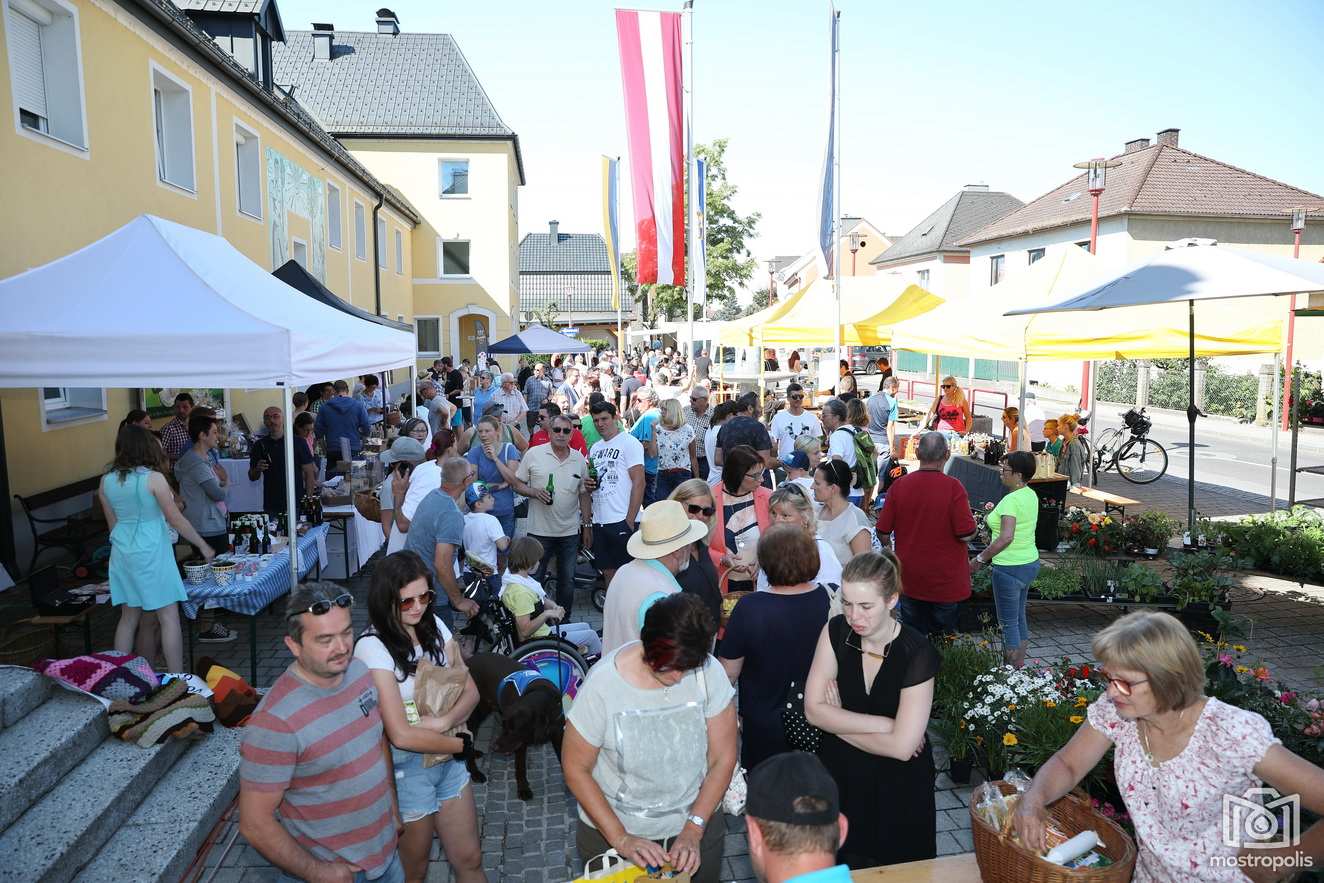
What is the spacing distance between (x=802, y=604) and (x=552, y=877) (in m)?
1.83

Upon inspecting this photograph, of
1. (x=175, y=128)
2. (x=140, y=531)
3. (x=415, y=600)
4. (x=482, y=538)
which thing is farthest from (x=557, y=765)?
(x=175, y=128)

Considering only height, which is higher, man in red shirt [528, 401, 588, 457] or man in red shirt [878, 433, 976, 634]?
man in red shirt [528, 401, 588, 457]

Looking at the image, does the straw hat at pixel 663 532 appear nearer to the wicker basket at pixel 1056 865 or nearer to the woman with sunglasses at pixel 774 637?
the woman with sunglasses at pixel 774 637

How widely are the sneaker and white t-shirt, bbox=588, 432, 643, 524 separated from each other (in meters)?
3.06

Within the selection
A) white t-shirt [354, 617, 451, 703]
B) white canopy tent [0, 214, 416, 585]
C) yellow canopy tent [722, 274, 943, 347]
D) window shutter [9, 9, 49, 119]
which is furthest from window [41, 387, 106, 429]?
yellow canopy tent [722, 274, 943, 347]

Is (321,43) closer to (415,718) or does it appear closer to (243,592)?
(243,592)

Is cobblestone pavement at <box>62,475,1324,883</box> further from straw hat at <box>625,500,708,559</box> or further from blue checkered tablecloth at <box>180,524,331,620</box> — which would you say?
straw hat at <box>625,500,708,559</box>

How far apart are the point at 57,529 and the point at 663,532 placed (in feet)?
23.6

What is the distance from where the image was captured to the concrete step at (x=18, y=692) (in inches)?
164

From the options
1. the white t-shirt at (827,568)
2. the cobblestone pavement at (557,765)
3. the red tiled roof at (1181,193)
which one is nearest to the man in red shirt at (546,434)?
the cobblestone pavement at (557,765)

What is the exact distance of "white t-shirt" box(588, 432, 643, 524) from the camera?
6.75 m

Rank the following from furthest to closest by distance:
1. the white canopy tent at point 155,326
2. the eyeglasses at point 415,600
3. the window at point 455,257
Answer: the window at point 455,257
the white canopy tent at point 155,326
the eyeglasses at point 415,600

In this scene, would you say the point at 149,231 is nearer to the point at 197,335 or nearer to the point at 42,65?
the point at 197,335

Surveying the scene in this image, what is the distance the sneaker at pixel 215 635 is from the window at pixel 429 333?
86.2 feet
